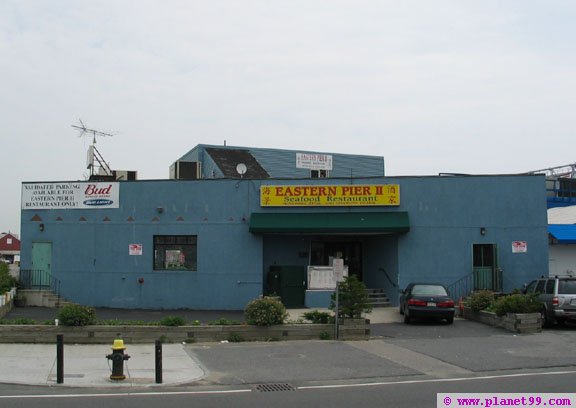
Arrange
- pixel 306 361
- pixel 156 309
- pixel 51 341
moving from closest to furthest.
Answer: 1. pixel 306 361
2. pixel 51 341
3. pixel 156 309

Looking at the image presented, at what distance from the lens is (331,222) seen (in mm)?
24125

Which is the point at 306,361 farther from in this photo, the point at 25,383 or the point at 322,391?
the point at 25,383

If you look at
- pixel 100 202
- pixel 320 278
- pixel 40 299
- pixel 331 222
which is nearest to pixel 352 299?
pixel 320 278

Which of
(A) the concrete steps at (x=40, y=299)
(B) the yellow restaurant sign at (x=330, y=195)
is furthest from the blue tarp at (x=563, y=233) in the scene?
(A) the concrete steps at (x=40, y=299)

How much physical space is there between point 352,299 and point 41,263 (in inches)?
575

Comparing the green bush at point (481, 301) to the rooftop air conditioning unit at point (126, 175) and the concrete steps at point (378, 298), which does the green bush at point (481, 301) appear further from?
the rooftop air conditioning unit at point (126, 175)

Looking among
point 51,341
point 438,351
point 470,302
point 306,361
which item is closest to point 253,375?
point 306,361

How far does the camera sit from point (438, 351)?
14500mm

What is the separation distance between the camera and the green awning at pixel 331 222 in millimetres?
23875

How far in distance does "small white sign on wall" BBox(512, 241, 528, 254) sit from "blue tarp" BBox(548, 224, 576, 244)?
393cm

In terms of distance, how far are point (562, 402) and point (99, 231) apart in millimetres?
20362

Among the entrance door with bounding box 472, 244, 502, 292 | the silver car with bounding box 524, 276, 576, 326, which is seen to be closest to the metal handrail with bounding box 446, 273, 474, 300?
the entrance door with bounding box 472, 244, 502, 292

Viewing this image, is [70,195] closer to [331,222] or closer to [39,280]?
[39,280]

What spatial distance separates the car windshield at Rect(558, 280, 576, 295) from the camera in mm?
18656
